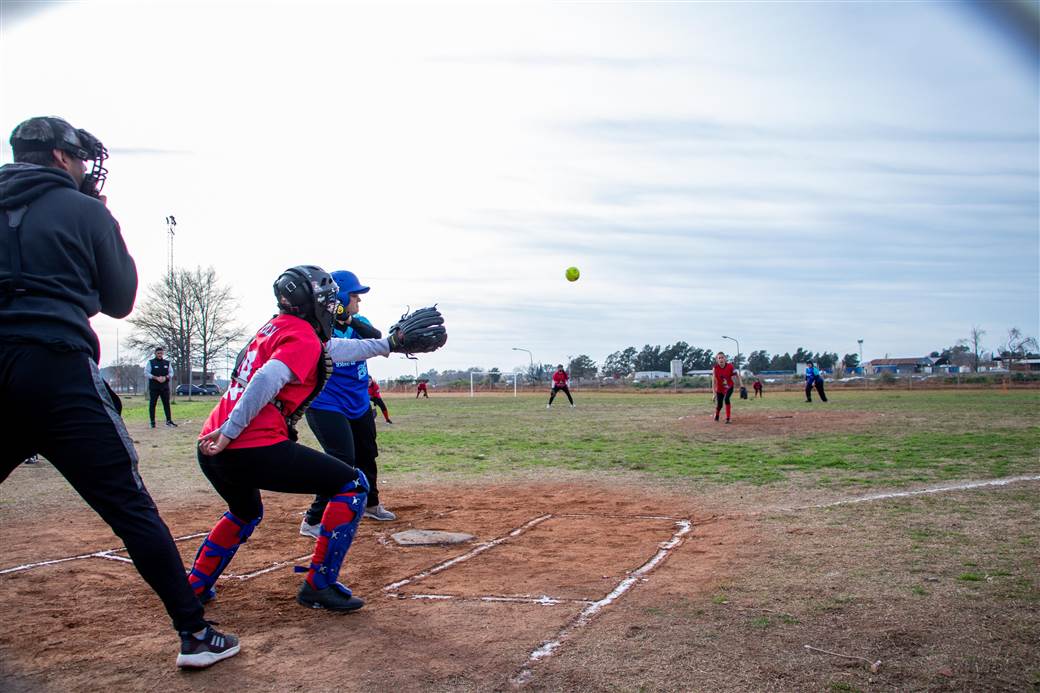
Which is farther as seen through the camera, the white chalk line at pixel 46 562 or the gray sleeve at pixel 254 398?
the white chalk line at pixel 46 562

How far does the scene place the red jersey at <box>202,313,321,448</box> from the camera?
14.8ft

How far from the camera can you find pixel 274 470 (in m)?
4.56

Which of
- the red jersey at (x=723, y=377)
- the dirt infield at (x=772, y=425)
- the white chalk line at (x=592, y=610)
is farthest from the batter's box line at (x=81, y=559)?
the red jersey at (x=723, y=377)

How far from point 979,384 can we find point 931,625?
206 feet

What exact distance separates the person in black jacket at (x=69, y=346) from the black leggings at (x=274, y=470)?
73cm

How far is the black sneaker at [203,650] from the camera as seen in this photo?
3.84 metres

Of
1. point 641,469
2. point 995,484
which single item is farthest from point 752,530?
point 641,469

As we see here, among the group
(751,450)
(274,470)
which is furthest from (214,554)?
(751,450)

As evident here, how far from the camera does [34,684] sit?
3.70 meters

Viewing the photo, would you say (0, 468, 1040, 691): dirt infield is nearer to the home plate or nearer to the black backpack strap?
the home plate

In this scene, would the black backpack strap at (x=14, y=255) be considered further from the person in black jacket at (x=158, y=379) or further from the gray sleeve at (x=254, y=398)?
the person in black jacket at (x=158, y=379)

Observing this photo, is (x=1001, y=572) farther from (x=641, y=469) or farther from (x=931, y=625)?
(x=641, y=469)

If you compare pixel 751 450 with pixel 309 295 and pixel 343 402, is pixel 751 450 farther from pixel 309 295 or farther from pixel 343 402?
pixel 309 295

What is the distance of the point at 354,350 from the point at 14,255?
2083mm
